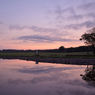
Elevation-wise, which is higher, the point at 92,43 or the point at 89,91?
the point at 92,43

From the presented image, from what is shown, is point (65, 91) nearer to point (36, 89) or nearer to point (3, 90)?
point (36, 89)

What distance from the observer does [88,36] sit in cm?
4466

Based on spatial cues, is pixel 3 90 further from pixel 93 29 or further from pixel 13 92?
pixel 93 29

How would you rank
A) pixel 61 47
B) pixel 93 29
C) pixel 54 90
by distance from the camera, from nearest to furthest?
1. pixel 54 90
2. pixel 93 29
3. pixel 61 47

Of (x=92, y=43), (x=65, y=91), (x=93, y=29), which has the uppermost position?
(x=93, y=29)

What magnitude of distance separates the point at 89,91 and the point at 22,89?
12.7 feet

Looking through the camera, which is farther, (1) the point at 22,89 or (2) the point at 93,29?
(2) the point at 93,29

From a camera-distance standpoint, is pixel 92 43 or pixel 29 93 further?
pixel 92 43

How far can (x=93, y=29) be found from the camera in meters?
44.5

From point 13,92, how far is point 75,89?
3.58 metres

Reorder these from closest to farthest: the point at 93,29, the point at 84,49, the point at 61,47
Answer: the point at 93,29
the point at 84,49
the point at 61,47

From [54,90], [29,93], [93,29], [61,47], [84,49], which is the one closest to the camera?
[29,93]

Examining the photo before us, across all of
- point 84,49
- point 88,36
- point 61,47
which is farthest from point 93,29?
point 61,47

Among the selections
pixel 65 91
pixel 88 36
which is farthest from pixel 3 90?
pixel 88 36
